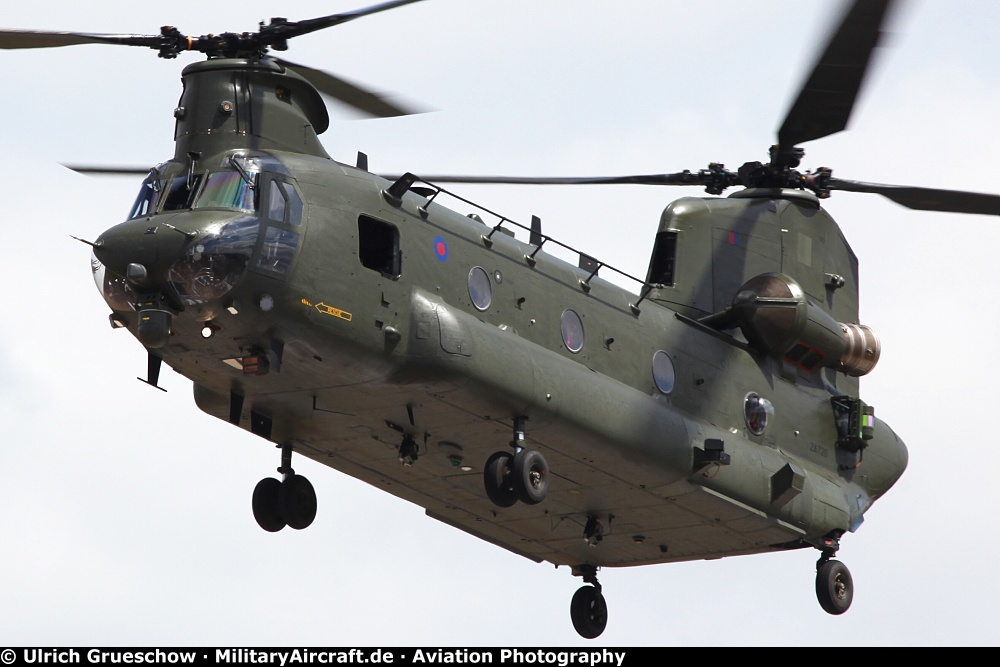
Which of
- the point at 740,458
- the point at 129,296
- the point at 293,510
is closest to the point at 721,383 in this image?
the point at 740,458

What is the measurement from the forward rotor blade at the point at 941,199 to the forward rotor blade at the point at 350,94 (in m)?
9.43

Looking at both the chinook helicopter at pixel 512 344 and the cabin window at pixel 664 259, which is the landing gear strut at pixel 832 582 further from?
the cabin window at pixel 664 259

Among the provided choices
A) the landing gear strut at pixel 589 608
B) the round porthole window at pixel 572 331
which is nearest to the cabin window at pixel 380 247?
Result: the round porthole window at pixel 572 331

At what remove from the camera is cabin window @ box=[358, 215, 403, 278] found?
24578 mm

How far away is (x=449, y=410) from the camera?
83.3ft

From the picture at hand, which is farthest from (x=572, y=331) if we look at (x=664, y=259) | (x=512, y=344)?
(x=664, y=259)

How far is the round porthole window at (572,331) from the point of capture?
27125 mm

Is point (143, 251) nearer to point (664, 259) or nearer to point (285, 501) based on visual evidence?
point (285, 501)

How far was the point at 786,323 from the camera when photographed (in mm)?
30547

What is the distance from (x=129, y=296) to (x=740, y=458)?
395 inches

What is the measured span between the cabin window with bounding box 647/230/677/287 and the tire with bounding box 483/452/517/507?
6359 millimetres

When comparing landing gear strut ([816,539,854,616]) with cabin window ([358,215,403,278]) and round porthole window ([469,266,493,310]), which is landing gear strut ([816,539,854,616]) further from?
cabin window ([358,215,403,278])
